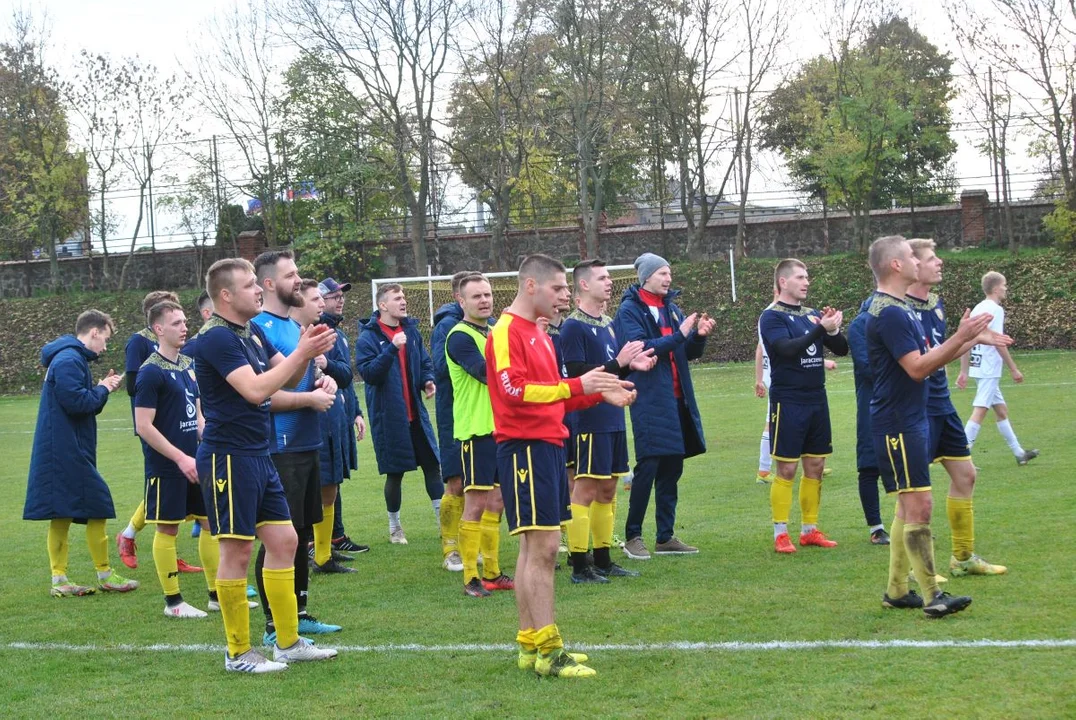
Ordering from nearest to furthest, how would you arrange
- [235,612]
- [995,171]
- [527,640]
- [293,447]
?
[527,640]
[235,612]
[293,447]
[995,171]

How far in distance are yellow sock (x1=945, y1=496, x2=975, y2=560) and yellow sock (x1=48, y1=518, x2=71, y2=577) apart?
6.53 meters

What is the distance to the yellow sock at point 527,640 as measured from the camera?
592 cm

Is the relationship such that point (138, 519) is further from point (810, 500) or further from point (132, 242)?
point (132, 242)

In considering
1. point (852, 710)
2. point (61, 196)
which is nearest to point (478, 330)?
point (852, 710)

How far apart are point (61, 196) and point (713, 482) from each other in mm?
36461

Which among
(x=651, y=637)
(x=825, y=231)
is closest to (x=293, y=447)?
(x=651, y=637)

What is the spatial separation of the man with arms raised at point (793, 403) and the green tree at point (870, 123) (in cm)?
2815

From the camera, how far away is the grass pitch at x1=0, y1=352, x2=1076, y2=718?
525cm

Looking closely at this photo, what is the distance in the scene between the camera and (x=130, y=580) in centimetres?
919

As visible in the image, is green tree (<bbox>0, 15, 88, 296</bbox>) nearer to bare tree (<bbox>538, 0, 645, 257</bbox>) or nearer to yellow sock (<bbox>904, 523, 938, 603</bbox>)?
bare tree (<bbox>538, 0, 645, 257</bbox>)

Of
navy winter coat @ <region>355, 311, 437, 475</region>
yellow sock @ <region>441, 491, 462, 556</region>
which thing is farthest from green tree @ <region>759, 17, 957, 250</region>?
yellow sock @ <region>441, 491, 462, 556</region>

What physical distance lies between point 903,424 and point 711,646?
1.80 m

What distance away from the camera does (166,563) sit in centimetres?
791

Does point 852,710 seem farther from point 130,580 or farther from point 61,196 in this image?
point 61,196
